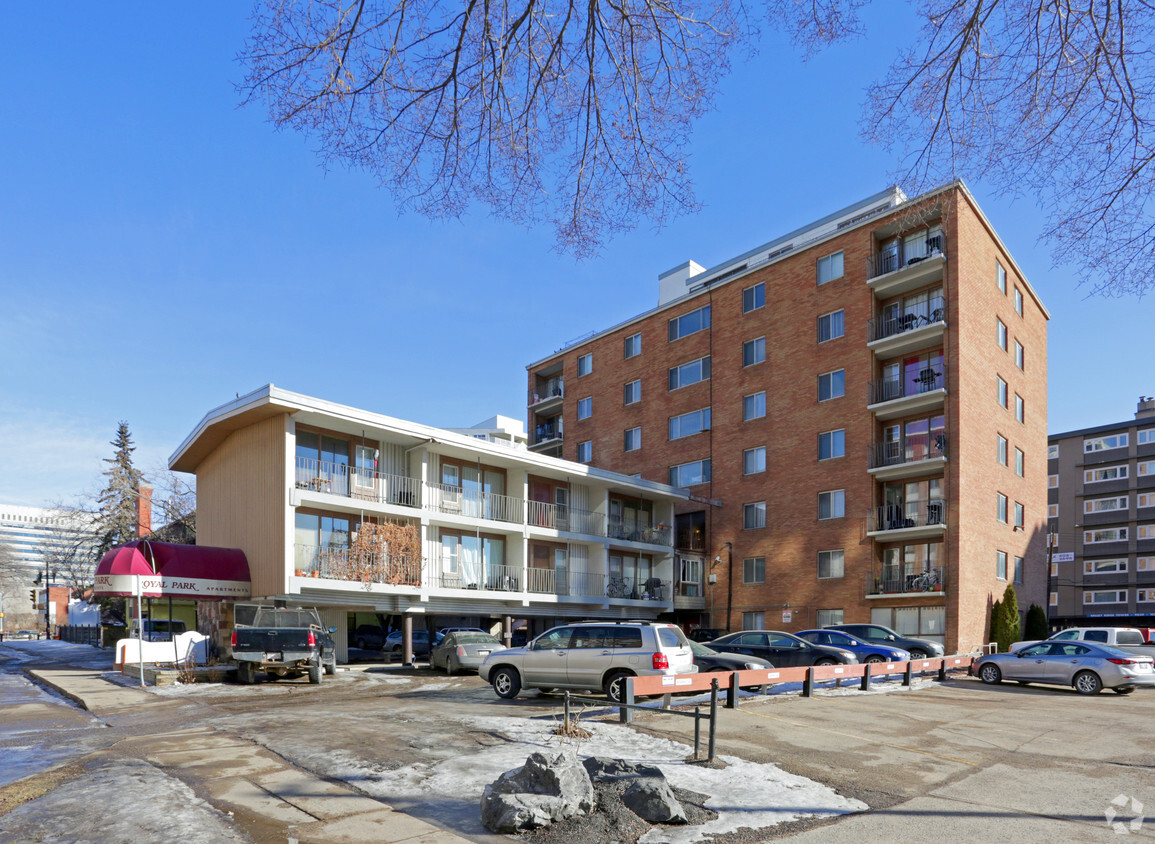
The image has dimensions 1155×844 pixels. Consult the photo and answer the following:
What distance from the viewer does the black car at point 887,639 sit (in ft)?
90.4

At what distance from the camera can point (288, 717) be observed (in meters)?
14.9

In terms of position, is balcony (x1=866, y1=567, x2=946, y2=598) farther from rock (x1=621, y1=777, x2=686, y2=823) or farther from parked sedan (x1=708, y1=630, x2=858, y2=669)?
rock (x1=621, y1=777, x2=686, y2=823)

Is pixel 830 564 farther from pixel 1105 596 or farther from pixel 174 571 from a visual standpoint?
pixel 1105 596

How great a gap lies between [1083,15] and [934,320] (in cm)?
3123

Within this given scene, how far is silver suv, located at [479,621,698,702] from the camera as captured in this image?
16.5 m

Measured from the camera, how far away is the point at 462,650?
25594 mm

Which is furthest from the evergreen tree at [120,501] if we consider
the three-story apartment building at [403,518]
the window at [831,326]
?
the window at [831,326]

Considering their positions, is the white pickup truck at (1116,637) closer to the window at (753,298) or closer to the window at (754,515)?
the window at (754,515)

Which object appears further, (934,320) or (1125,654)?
(934,320)

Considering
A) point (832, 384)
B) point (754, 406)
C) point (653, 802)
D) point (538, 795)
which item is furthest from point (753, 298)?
point (538, 795)

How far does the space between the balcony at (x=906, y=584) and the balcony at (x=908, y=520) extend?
1.43 meters

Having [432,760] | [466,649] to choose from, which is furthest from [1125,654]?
[432,760]

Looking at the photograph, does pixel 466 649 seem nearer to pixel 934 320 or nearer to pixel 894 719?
pixel 894 719

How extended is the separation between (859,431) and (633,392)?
13.7 meters
